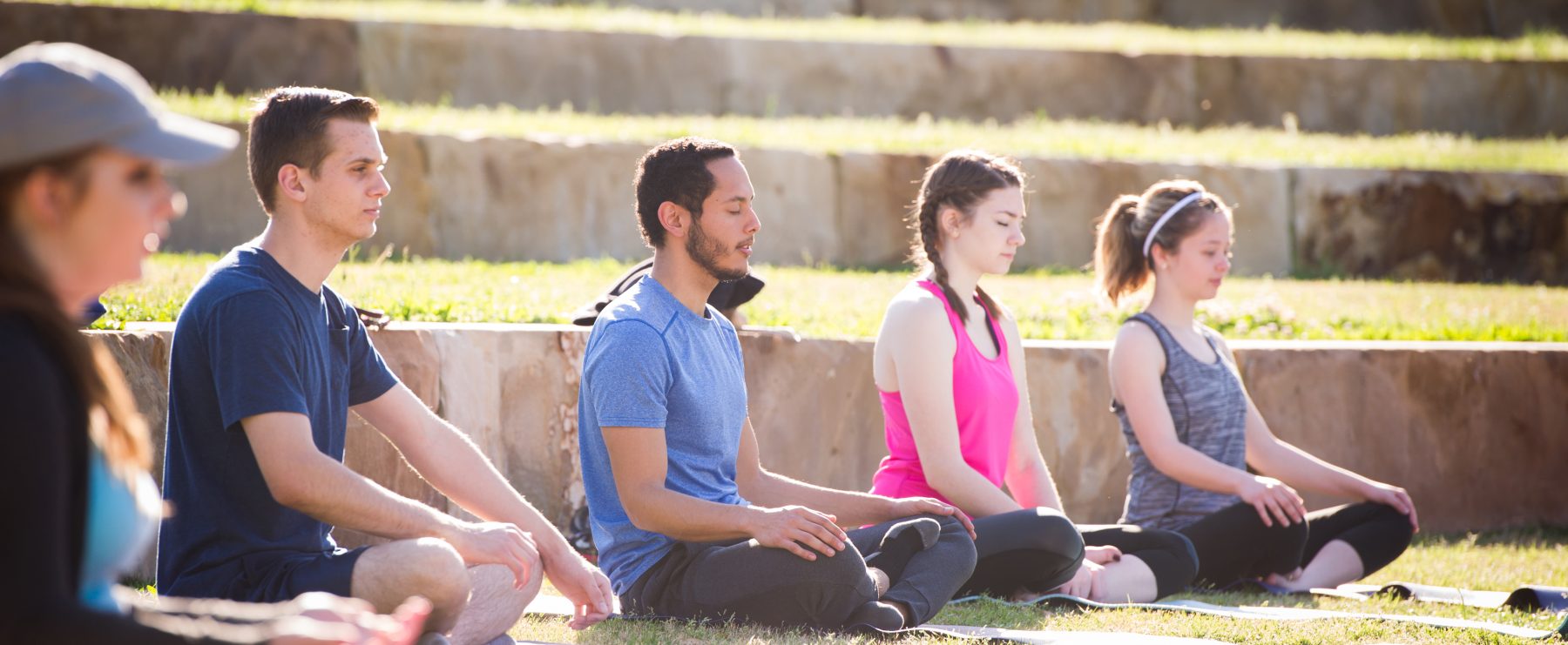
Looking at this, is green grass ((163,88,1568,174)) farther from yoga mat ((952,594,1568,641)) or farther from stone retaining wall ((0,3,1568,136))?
yoga mat ((952,594,1568,641))

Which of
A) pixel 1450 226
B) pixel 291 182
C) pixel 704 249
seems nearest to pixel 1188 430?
pixel 704 249

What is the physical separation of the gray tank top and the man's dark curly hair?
6.97 ft

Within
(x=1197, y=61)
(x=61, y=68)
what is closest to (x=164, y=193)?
(x=61, y=68)

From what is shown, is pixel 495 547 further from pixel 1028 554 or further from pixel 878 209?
pixel 878 209

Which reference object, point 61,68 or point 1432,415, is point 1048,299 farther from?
point 61,68

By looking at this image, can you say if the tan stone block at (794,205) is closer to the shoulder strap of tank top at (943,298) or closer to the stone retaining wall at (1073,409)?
the stone retaining wall at (1073,409)

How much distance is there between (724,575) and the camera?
3.98 m

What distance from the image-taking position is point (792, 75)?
12.2 m

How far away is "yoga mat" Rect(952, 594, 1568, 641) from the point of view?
179 inches

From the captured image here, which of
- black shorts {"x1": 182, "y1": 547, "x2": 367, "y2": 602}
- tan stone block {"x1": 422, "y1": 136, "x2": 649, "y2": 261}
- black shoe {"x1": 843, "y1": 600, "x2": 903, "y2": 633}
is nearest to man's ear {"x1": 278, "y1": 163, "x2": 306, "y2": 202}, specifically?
black shorts {"x1": 182, "y1": 547, "x2": 367, "y2": 602}

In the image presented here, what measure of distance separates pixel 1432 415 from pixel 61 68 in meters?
6.46

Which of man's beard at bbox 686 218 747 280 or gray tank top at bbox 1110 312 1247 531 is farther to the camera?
gray tank top at bbox 1110 312 1247 531

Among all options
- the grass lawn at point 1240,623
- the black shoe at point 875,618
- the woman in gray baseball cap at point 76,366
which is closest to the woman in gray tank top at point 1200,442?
the grass lawn at point 1240,623

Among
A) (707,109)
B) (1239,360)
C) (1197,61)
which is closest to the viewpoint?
(1239,360)
